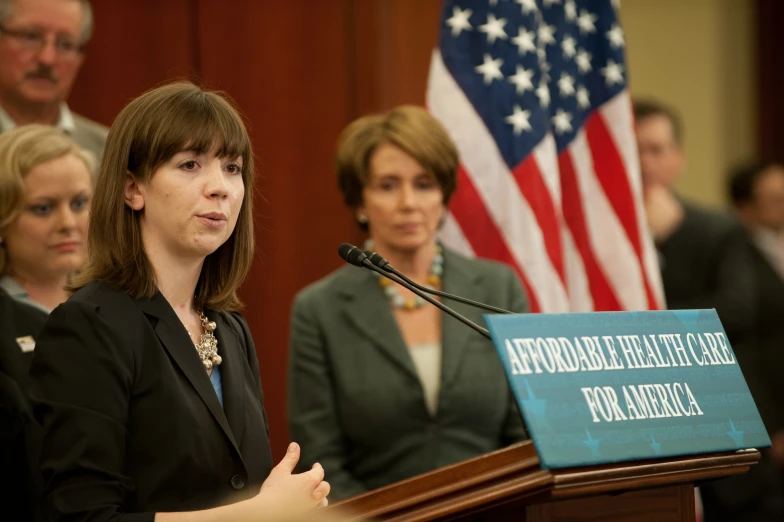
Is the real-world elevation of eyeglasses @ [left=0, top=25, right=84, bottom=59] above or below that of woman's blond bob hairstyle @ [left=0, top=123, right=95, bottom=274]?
above

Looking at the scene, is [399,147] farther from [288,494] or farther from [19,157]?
[288,494]

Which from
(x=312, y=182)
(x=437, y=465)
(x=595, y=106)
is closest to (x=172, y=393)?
(x=437, y=465)

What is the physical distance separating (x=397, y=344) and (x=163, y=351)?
1.38 metres

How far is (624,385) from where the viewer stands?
5.74 ft

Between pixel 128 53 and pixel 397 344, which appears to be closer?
pixel 397 344

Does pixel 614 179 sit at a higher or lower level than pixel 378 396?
higher

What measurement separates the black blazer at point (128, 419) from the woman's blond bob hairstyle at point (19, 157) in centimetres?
95

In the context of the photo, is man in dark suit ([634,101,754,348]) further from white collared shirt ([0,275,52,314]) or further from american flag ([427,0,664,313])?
white collared shirt ([0,275,52,314])

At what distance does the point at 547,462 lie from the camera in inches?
62.1

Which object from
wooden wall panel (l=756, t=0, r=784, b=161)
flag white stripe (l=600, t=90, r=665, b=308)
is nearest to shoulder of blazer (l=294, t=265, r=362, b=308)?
flag white stripe (l=600, t=90, r=665, b=308)

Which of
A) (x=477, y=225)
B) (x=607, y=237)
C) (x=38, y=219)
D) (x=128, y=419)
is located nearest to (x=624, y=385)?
(x=128, y=419)

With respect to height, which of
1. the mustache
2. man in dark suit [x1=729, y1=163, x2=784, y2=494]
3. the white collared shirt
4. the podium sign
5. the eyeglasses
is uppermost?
the eyeglasses

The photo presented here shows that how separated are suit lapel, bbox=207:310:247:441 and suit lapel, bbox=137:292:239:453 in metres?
0.05

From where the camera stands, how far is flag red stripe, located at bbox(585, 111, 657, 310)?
406cm
